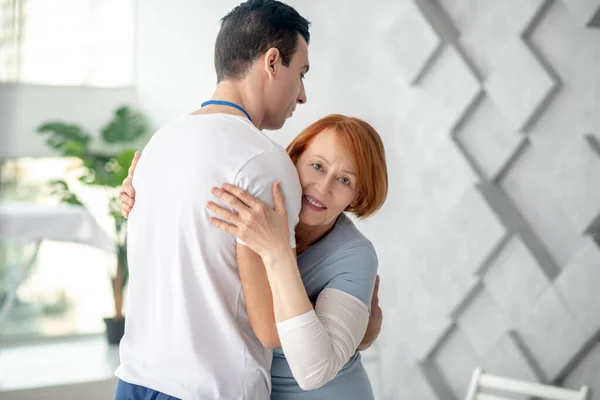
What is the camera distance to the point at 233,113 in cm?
142

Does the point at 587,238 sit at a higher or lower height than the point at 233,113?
lower

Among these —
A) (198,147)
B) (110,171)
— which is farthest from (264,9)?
(110,171)

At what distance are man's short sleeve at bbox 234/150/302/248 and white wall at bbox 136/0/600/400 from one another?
1.77 m

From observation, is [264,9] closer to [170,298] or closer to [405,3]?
[170,298]

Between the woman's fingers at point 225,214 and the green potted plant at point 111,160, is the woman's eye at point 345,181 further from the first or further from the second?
the green potted plant at point 111,160

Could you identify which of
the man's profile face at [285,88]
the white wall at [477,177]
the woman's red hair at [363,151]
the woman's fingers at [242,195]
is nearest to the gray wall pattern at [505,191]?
the white wall at [477,177]

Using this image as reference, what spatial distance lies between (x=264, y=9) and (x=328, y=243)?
21.7 inches

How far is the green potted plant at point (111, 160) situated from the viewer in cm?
556

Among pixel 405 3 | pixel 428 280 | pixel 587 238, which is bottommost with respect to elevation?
pixel 428 280

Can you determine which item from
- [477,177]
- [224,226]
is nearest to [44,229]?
[477,177]

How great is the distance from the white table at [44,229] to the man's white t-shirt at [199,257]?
3495 millimetres

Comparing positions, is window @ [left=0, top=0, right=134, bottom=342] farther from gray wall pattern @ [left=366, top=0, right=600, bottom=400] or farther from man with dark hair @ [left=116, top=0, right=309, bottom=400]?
man with dark hair @ [left=116, top=0, right=309, bottom=400]

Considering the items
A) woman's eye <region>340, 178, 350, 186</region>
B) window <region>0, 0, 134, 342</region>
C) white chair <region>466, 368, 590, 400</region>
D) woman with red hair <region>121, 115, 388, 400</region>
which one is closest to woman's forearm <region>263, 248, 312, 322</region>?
woman with red hair <region>121, 115, 388, 400</region>

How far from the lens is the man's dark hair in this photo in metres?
1.44
